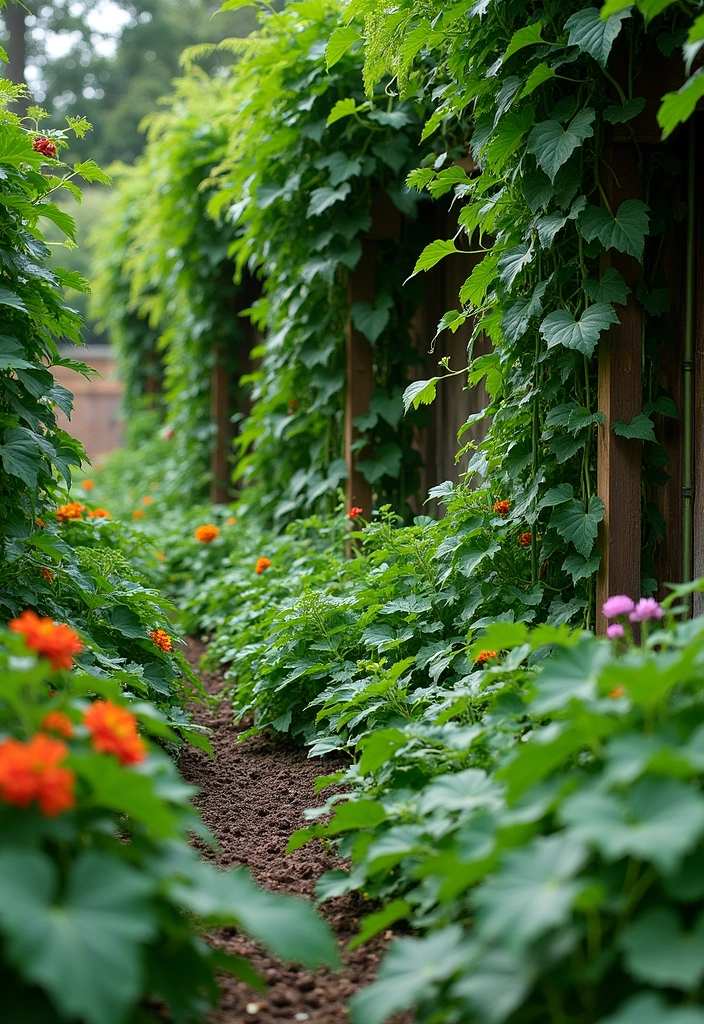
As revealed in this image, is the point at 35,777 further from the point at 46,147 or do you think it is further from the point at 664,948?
the point at 46,147

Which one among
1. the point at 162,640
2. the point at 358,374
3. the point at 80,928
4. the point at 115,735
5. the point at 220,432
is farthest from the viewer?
the point at 220,432

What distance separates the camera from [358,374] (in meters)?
4.20

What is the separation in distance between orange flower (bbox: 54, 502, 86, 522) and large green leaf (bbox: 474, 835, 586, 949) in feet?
7.94

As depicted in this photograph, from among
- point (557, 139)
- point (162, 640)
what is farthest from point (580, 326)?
point (162, 640)

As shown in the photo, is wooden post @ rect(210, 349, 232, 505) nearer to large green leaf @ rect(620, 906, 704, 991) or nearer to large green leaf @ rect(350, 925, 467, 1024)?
large green leaf @ rect(350, 925, 467, 1024)

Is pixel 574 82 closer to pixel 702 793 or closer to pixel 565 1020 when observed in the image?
pixel 702 793

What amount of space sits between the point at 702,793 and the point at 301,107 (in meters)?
3.12

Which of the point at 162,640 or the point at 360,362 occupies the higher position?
the point at 360,362

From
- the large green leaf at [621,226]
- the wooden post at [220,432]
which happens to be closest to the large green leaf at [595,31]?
the large green leaf at [621,226]

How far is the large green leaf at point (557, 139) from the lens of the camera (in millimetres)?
2408

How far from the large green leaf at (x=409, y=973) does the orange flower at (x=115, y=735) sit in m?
0.43

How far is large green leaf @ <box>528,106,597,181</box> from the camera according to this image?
7.90 ft

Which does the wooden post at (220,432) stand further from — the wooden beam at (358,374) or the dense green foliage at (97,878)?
the dense green foliage at (97,878)

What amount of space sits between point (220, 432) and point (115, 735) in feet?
18.1
